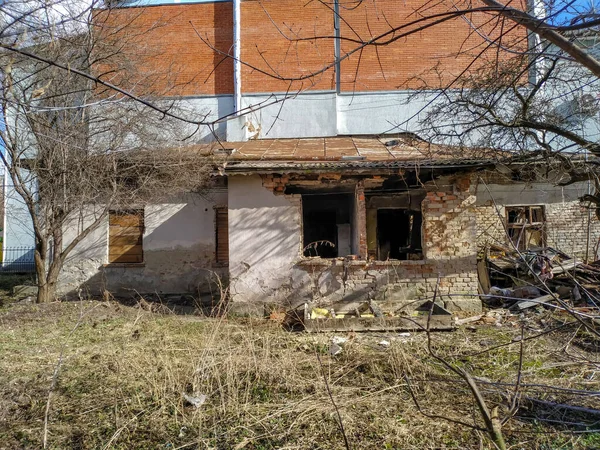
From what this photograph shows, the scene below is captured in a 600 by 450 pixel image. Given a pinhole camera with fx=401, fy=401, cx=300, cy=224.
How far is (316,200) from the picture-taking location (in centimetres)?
1307

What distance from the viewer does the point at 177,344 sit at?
17.7 ft

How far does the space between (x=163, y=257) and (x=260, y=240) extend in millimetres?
3800

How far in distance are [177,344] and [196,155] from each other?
5499mm

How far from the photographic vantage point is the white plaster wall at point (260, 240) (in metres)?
8.05

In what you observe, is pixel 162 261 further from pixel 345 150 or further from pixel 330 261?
pixel 345 150

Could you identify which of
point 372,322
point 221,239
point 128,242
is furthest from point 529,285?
point 128,242

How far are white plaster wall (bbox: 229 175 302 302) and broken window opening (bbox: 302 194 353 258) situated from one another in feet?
13.8

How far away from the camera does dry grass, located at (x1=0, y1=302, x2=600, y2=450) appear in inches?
121

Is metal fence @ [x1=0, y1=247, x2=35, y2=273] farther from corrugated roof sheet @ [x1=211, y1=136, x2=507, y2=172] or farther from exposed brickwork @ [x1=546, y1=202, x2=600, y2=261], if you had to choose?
exposed brickwork @ [x1=546, y1=202, x2=600, y2=261]

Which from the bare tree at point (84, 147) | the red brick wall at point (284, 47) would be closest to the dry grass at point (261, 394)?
the bare tree at point (84, 147)

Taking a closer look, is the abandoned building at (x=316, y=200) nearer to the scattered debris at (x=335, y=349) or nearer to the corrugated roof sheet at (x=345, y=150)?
the corrugated roof sheet at (x=345, y=150)

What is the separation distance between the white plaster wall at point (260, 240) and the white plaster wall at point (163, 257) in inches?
101

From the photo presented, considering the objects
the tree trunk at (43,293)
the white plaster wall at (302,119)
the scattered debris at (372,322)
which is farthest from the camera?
the white plaster wall at (302,119)

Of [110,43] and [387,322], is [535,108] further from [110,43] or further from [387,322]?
[110,43]
